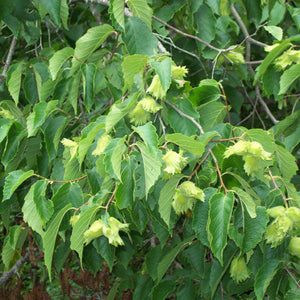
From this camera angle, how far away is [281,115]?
326cm

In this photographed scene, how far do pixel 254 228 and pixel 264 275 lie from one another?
19 centimetres

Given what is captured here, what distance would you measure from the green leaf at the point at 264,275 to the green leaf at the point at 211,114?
0.50 metres

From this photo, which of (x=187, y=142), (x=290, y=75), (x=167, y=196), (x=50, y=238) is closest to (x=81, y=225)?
(x=50, y=238)

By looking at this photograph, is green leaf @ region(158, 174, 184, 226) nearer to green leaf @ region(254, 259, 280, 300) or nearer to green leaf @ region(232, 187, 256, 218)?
green leaf @ region(232, 187, 256, 218)

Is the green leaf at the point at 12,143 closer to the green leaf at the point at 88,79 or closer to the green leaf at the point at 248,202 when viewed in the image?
the green leaf at the point at 88,79

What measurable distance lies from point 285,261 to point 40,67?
1.29 metres

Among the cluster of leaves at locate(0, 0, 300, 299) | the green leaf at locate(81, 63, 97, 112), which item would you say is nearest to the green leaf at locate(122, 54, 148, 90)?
the cluster of leaves at locate(0, 0, 300, 299)

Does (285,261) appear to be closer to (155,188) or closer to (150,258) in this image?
(155,188)

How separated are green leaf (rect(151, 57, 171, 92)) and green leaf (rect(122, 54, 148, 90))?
60 millimetres

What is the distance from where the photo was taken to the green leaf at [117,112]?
1096mm

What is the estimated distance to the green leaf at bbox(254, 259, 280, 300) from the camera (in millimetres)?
1198

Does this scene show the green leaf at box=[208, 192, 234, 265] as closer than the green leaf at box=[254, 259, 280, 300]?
Yes

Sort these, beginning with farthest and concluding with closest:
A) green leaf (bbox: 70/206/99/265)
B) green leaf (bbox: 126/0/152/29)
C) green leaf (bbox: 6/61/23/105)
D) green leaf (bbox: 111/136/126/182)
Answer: green leaf (bbox: 6/61/23/105) < green leaf (bbox: 126/0/152/29) < green leaf (bbox: 70/206/99/265) < green leaf (bbox: 111/136/126/182)

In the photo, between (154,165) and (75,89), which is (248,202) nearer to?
(154,165)
